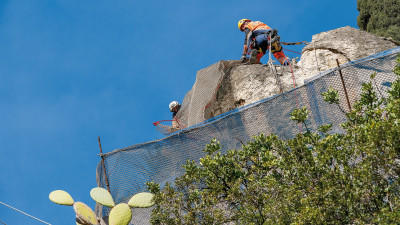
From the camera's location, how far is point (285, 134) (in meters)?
10.3

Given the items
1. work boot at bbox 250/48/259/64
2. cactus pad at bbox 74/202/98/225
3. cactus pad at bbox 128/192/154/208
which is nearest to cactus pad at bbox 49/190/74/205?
cactus pad at bbox 74/202/98/225

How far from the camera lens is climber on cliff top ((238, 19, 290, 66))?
53.4ft

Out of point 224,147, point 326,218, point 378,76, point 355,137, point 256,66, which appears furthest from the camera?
point 256,66

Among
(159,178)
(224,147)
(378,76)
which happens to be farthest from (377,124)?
(159,178)

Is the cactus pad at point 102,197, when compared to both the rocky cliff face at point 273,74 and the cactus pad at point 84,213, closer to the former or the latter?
the cactus pad at point 84,213

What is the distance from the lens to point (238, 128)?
10.7 metres

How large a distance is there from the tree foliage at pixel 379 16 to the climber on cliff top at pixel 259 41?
7.65m

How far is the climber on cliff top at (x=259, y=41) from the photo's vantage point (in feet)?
53.4

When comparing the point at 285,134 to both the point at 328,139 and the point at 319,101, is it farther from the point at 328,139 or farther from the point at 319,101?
the point at 328,139

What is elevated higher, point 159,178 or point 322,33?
point 322,33

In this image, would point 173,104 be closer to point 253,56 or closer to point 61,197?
point 253,56

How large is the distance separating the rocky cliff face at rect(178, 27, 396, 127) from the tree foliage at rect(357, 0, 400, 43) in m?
8.32

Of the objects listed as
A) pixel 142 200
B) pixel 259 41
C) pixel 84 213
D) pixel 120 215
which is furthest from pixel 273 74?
pixel 84 213

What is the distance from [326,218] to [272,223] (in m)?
0.87
